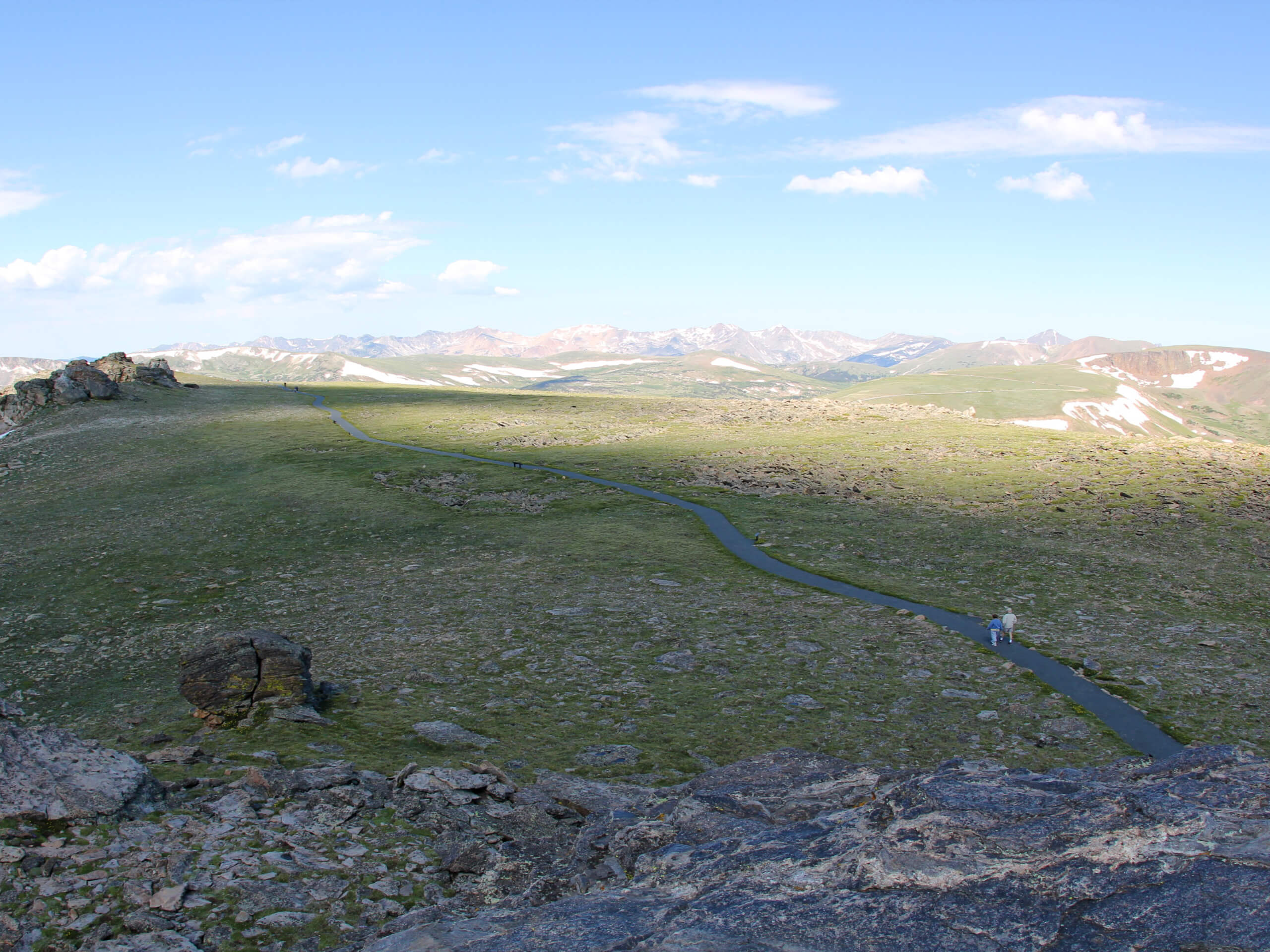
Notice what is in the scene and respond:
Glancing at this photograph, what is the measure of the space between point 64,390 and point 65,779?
112723 millimetres

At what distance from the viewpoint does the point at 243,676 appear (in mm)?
23391

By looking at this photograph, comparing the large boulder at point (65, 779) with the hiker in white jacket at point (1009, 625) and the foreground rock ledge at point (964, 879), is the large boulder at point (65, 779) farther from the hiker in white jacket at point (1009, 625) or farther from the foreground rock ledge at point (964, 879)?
the hiker in white jacket at point (1009, 625)

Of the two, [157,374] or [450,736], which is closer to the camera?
[450,736]

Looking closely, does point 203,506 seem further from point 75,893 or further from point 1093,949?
point 1093,949

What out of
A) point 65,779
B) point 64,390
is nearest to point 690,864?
point 65,779

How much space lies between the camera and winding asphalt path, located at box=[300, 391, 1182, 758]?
24.4m

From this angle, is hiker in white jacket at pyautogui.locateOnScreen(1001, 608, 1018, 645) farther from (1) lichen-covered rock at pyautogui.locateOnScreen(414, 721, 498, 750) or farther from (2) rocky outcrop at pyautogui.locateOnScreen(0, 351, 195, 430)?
(2) rocky outcrop at pyautogui.locateOnScreen(0, 351, 195, 430)

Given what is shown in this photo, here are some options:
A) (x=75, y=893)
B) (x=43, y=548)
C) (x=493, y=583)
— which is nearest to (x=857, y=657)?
(x=493, y=583)

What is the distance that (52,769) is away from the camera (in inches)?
591

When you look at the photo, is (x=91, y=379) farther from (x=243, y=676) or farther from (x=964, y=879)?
(x=964, y=879)

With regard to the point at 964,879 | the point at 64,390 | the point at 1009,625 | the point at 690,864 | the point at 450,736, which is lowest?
the point at 450,736

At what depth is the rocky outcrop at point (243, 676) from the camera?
2292cm

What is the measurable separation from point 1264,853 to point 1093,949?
3.16m

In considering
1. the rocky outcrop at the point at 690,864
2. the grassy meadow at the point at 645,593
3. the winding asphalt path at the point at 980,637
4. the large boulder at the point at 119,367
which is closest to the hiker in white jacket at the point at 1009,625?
the winding asphalt path at the point at 980,637
